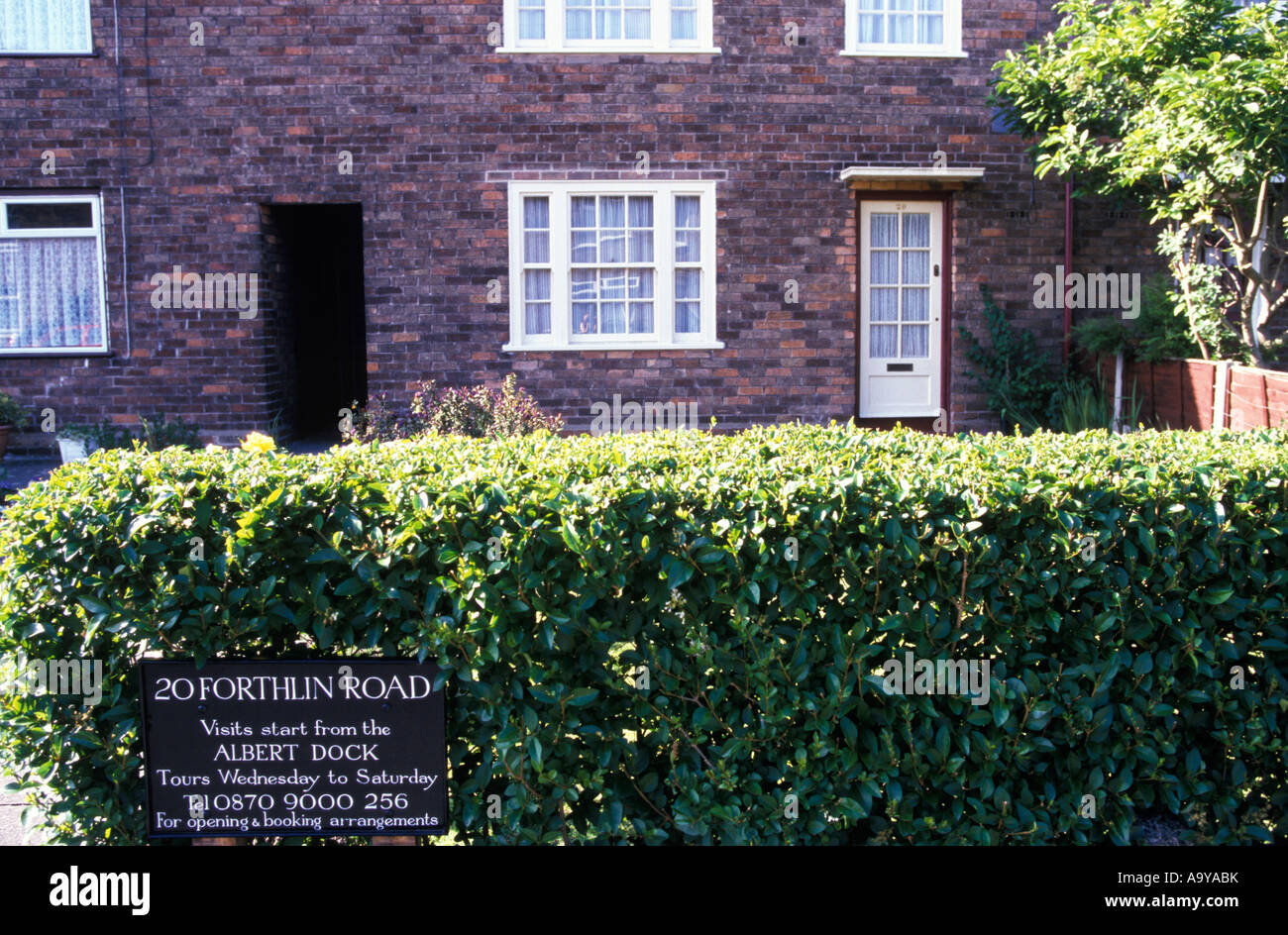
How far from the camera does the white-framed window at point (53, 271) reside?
37.7 ft

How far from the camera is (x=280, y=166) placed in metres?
11.4

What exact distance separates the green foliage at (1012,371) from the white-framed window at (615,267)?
9.52 feet

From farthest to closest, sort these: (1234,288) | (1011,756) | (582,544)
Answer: (1234,288)
(1011,756)
(582,544)

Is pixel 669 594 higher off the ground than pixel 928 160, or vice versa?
pixel 928 160

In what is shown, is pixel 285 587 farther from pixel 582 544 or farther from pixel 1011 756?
pixel 1011 756

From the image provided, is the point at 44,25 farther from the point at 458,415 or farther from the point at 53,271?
the point at 458,415

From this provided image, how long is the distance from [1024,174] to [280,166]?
7.83 m

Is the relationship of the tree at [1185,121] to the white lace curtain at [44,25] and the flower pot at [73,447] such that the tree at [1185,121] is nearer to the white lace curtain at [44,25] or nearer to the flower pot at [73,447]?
the white lace curtain at [44,25]

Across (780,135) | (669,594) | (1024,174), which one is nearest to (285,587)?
(669,594)

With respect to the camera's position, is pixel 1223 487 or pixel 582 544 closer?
pixel 582 544

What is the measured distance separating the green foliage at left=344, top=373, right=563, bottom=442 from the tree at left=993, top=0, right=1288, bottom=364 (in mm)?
5395

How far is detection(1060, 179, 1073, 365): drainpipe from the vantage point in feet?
38.4

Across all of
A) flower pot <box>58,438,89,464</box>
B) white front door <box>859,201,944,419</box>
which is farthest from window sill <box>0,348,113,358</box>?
white front door <box>859,201,944,419</box>
